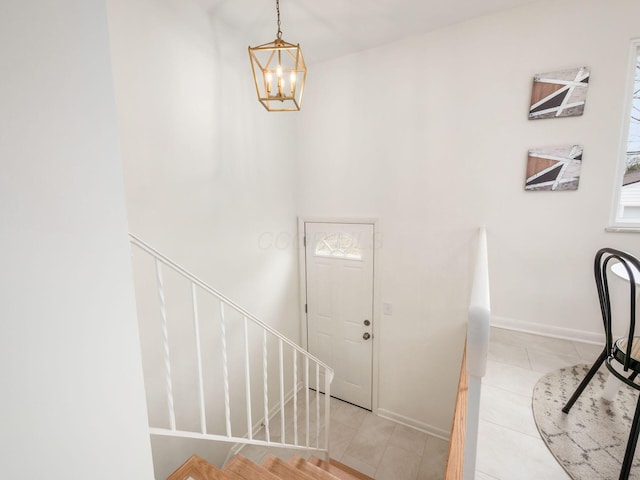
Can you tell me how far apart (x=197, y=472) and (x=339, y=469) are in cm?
142

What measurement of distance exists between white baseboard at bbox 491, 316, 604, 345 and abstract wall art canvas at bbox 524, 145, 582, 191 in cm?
110

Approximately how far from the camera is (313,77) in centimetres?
299

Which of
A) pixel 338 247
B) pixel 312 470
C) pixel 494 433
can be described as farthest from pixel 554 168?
pixel 312 470

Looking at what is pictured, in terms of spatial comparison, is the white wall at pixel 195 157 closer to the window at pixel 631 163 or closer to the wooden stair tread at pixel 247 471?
the wooden stair tread at pixel 247 471

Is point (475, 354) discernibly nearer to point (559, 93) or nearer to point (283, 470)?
point (283, 470)

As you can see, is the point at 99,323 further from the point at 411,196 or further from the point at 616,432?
the point at 411,196

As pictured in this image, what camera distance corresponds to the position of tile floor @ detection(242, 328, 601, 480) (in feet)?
3.96

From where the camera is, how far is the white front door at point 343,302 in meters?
3.02

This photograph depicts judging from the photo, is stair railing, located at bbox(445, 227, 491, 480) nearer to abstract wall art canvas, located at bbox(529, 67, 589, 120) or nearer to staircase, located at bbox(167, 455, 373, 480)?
staircase, located at bbox(167, 455, 373, 480)

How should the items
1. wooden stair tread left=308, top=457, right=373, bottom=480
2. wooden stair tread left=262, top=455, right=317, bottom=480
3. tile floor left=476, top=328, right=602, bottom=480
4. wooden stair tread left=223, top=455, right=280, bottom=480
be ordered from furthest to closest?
wooden stair tread left=308, top=457, right=373, bottom=480, wooden stair tread left=262, top=455, right=317, bottom=480, wooden stair tread left=223, top=455, right=280, bottom=480, tile floor left=476, top=328, right=602, bottom=480

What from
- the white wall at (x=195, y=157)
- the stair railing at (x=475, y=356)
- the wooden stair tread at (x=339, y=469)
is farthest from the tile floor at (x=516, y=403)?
the white wall at (x=195, y=157)

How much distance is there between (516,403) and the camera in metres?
1.50

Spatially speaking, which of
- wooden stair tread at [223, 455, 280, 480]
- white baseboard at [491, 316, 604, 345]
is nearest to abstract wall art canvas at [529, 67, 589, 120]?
white baseboard at [491, 316, 604, 345]

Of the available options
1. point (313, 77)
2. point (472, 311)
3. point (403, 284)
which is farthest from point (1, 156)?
point (313, 77)
